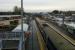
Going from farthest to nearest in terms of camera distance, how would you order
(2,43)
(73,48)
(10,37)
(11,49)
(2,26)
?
(2,26) < (10,37) < (2,43) < (11,49) < (73,48)

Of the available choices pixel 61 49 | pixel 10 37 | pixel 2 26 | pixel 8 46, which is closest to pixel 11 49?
pixel 8 46

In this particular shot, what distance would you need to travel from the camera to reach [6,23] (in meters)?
50.3

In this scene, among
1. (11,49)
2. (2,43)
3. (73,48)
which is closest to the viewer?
(73,48)

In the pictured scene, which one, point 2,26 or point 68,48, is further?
point 2,26

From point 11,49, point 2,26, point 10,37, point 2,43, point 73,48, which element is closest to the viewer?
point 73,48

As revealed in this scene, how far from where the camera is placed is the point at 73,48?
11289 millimetres

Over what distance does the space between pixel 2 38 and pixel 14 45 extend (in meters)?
1.97

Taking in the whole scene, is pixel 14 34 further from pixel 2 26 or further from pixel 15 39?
pixel 2 26

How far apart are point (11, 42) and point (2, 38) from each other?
1.30 m

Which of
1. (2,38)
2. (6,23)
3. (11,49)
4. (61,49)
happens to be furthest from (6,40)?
(6,23)

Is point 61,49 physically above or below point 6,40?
above

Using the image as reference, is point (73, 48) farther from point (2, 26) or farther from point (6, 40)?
point (2, 26)

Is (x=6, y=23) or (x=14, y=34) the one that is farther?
(x=6, y=23)

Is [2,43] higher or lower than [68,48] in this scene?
lower
